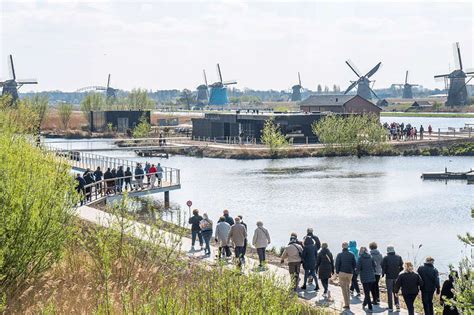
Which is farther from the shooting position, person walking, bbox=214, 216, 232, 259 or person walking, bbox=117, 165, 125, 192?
person walking, bbox=117, 165, 125, 192

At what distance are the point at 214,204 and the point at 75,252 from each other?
19.4 m

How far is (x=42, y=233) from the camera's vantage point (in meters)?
14.6

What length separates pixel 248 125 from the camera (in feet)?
237

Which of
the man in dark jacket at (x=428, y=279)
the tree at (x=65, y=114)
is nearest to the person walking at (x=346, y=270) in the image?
the man in dark jacket at (x=428, y=279)

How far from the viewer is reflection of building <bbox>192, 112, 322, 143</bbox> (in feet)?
225

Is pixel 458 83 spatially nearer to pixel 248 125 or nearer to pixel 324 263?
pixel 248 125

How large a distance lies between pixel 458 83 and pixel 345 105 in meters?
57.2

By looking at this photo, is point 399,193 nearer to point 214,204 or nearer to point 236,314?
point 214,204

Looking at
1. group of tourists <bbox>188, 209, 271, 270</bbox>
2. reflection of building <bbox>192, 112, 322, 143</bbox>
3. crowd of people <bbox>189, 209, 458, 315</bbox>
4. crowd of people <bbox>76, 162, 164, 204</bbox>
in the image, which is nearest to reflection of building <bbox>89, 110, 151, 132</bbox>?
reflection of building <bbox>192, 112, 322, 143</bbox>

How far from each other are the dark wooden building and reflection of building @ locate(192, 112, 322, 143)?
284 inches

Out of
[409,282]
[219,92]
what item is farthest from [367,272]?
[219,92]

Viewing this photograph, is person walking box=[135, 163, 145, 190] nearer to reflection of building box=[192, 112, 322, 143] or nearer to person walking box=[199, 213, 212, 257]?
person walking box=[199, 213, 212, 257]

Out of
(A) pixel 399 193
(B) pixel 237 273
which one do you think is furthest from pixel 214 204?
(B) pixel 237 273

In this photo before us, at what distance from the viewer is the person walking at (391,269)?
1556 centimetres
